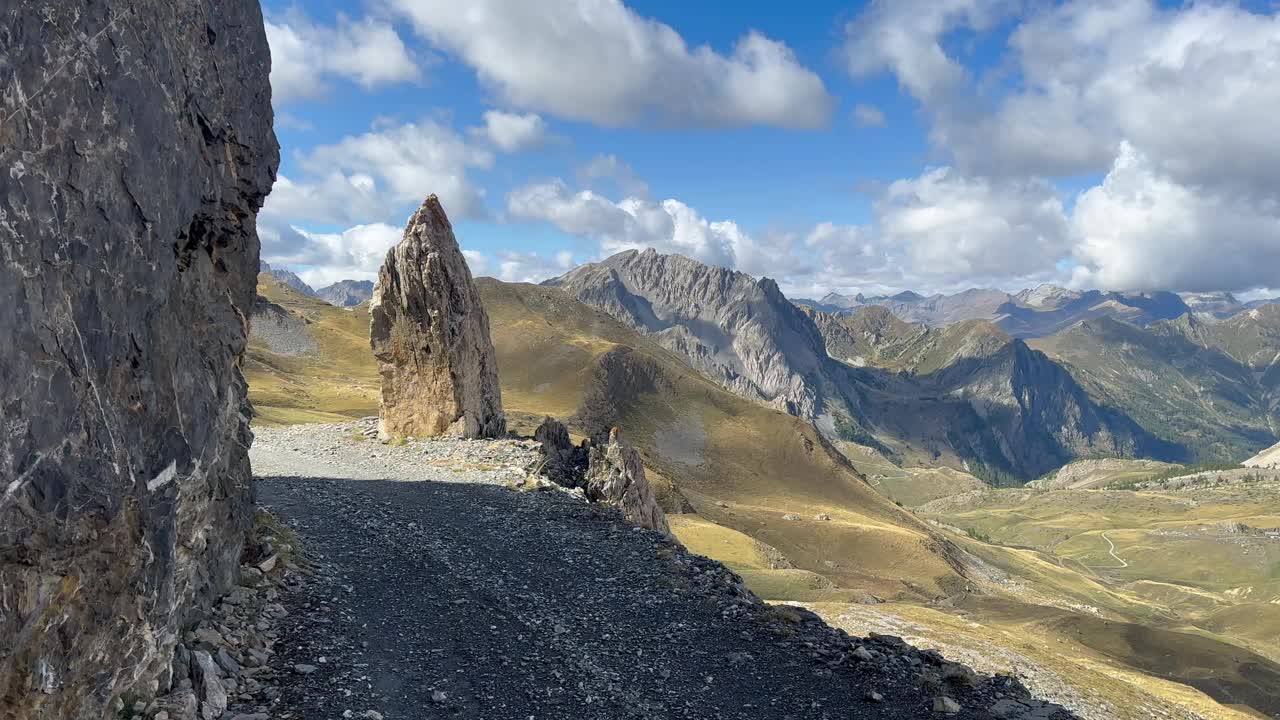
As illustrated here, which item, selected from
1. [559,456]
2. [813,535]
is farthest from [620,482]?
[813,535]

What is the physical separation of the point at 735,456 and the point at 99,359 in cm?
14823

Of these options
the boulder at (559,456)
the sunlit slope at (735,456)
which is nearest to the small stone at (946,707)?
the boulder at (559,456)

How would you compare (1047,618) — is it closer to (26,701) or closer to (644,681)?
(644,681)

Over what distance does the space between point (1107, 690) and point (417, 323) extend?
4700 centimetres

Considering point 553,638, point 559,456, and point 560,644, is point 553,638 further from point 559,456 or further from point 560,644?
point 559,456

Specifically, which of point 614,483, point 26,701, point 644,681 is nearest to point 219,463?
point 26,701

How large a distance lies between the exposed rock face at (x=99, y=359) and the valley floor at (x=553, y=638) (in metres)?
3.33

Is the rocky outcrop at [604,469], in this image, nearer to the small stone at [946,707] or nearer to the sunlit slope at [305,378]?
the sunlit slope at [305,378]

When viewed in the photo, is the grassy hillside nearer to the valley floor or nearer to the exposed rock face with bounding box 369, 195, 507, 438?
the exposed rock face with bounding box 369, 195, 507, 438

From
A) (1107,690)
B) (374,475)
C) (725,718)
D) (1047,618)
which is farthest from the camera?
(1047,618)

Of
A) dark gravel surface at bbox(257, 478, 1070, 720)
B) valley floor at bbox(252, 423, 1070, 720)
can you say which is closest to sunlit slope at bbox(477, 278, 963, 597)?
valley floor at bbox(252, 423, 1070, 720)

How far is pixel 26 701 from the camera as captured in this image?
8.21 metres

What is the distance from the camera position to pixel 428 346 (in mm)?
45719

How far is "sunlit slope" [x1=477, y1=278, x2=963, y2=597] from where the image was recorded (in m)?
105
